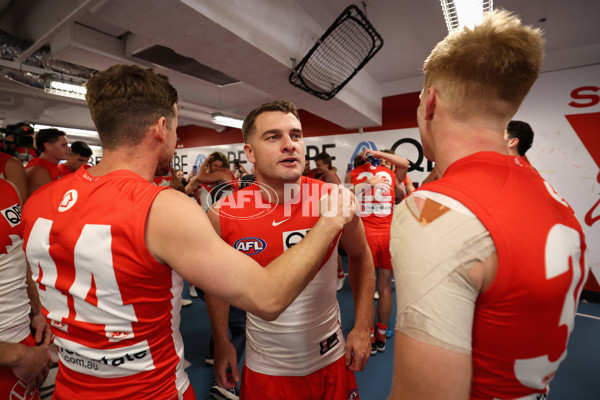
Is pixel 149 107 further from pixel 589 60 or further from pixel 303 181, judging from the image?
pixel 589 60

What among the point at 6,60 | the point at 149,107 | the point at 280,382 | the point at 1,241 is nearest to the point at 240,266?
the point at 149,107

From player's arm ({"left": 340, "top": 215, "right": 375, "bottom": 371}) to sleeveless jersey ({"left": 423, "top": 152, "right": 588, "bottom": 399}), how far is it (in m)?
0.66

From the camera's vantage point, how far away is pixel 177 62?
14.0ft

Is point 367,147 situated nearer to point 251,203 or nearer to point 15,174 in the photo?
point 251,203

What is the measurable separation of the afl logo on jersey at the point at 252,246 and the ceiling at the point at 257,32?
1.94m

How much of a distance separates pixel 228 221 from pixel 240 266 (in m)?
0.63

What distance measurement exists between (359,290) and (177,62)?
14.9 ft

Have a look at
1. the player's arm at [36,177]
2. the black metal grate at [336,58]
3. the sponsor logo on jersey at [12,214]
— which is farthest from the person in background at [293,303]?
the player's arm at [36,177]

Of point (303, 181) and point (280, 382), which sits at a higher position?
point (303, 181)

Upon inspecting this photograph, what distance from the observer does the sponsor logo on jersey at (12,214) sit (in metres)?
1.34

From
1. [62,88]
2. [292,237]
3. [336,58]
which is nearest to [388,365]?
[292,237]

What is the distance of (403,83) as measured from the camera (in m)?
5.59

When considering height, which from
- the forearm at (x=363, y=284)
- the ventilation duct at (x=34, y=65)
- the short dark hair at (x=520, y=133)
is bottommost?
the forearm at (x=363, y=284)

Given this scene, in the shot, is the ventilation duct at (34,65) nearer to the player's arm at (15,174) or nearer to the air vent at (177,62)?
the air vent at (177,62)
